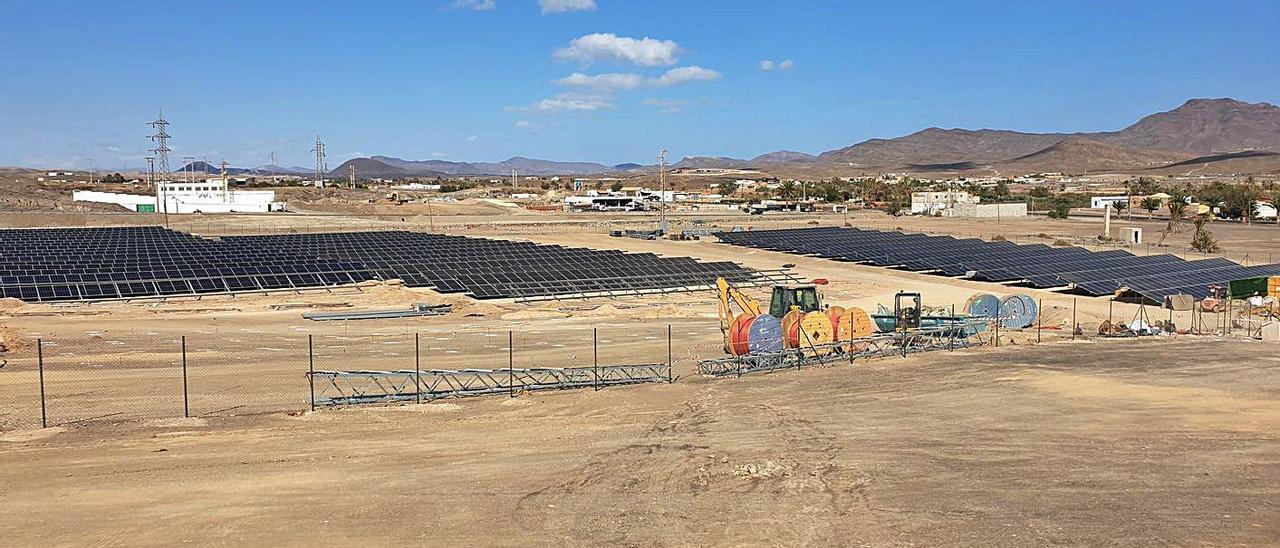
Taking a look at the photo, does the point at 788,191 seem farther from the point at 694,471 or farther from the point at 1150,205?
the point at 694,471

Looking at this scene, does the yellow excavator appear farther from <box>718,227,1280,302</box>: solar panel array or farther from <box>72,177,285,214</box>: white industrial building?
<box>72,177,285,214</box>: white industrial building

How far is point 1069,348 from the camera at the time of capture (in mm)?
32656

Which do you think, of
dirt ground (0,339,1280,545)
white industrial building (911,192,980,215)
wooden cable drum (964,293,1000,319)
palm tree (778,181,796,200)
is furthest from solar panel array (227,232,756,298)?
palm tree (778,181,796,200)

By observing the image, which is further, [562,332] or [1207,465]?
[562,332]

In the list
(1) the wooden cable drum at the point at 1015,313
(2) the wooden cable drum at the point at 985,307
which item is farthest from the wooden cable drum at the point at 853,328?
(1) the wooden cable drum at the point at 1015,313

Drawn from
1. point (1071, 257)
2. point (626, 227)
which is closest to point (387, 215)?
point (626, 227)

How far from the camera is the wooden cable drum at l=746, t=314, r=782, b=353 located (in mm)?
28500

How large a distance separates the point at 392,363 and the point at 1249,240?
271 ft

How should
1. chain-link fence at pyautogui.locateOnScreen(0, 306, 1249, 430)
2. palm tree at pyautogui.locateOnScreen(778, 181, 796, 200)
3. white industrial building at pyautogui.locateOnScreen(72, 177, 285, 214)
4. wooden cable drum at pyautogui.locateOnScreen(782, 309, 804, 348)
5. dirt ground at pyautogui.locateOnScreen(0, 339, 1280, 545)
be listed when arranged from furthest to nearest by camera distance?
palm tree at pyautogui.locateOnScreen(778, 181, 796, 200) < white industrial building at pyautogui.locateOnScreen(72, 177, 285, 214) < wooden cable drum at pyautogui.locateOnScreen(782, 309, 804, 348) < chain-link fence at pyautogui.locateOnScreen(0, 306, 1249, 430) < dirt ground at pyautogui.locateOnScreen(0, 339, 1280, 545)

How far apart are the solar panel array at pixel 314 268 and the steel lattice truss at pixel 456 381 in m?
20.0

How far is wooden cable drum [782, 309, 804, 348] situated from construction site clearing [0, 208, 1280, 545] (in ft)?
1.66

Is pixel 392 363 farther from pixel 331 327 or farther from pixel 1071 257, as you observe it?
pixel 1071 257

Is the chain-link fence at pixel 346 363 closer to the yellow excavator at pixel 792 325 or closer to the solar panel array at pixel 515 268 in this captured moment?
the yellow excavator at pixel 792 325

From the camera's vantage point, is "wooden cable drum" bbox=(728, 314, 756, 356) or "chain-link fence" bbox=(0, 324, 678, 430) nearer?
"chain-link fence" bbox=(0, 324, 678, 430)
